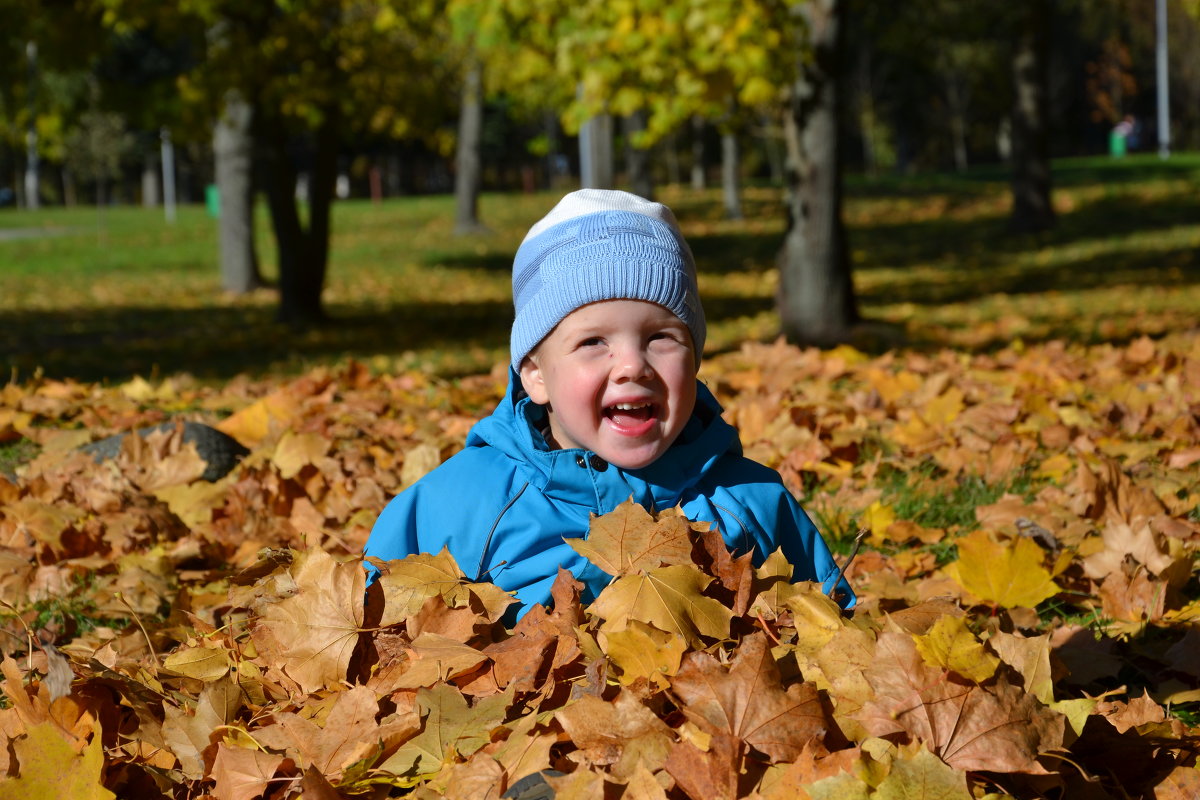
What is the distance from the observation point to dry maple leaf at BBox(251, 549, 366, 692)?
1895mm

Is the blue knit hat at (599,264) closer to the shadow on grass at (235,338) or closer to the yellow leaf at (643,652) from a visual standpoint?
the yellow leaf at (643,652)

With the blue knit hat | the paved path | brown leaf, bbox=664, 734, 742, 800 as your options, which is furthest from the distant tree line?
the paved path

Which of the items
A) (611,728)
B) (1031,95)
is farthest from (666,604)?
(1031,95)

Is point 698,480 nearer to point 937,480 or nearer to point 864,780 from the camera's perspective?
point 864,780

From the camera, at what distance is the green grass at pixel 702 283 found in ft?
31.4

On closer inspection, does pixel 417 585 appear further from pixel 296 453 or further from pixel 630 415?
pixel 296 453

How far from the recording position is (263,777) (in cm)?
162

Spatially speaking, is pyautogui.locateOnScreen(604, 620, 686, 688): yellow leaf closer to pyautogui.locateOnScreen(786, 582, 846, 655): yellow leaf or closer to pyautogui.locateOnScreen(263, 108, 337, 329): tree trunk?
pyautogui.locateOnScreen(786, 582, 846, 655): yellow leaf

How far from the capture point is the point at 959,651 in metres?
1.59

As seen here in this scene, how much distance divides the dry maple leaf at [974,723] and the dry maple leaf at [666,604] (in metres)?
0.30

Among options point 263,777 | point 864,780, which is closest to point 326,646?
point 263,777

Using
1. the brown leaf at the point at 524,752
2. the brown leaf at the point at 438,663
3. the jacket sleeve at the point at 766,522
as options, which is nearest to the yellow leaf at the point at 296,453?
the jacket sleeve at the point at 766,522

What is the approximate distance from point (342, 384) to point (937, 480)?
2908 millimetres

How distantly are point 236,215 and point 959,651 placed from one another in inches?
589
